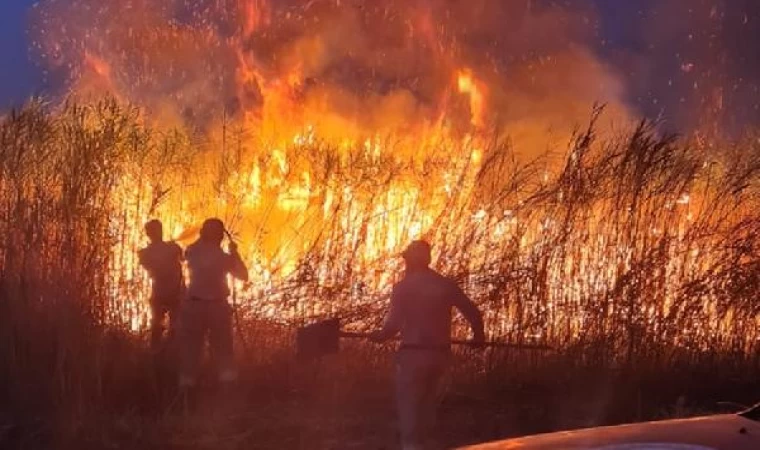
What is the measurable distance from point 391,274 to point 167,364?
2.40 m

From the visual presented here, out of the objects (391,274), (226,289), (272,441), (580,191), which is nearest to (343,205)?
(391,274)

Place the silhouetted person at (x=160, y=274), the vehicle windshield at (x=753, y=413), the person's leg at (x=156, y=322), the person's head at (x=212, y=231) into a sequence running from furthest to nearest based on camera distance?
the silhouetted person at (x=160, y=274) → the person's leg at (x=156, y=322) → the person's head at (x=212, y=231) → the vehicle windshield at (x=753, y=413)

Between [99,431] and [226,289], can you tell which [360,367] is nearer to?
[226,289]

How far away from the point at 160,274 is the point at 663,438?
710cm

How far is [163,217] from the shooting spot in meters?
10.8

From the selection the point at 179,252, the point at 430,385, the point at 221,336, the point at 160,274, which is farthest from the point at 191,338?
the point at 430,385

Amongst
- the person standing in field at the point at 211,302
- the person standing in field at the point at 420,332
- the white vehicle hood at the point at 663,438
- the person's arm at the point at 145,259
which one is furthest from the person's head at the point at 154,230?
the white vehicle hood at the point at 663,438

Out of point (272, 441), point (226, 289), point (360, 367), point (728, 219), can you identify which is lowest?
point (272, 441)

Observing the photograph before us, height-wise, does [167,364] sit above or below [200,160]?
below

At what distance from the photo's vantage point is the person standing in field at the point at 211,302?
8.86 m

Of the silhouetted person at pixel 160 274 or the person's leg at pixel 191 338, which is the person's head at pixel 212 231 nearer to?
the person's leg at pixel 191 338

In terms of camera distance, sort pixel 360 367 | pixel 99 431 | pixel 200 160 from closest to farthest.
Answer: pixel 99 431 → pixel 360 367 → pixel 200 160

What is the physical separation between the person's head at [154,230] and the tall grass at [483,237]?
0.52ft

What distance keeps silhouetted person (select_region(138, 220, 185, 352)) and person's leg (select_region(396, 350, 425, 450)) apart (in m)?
3.22
